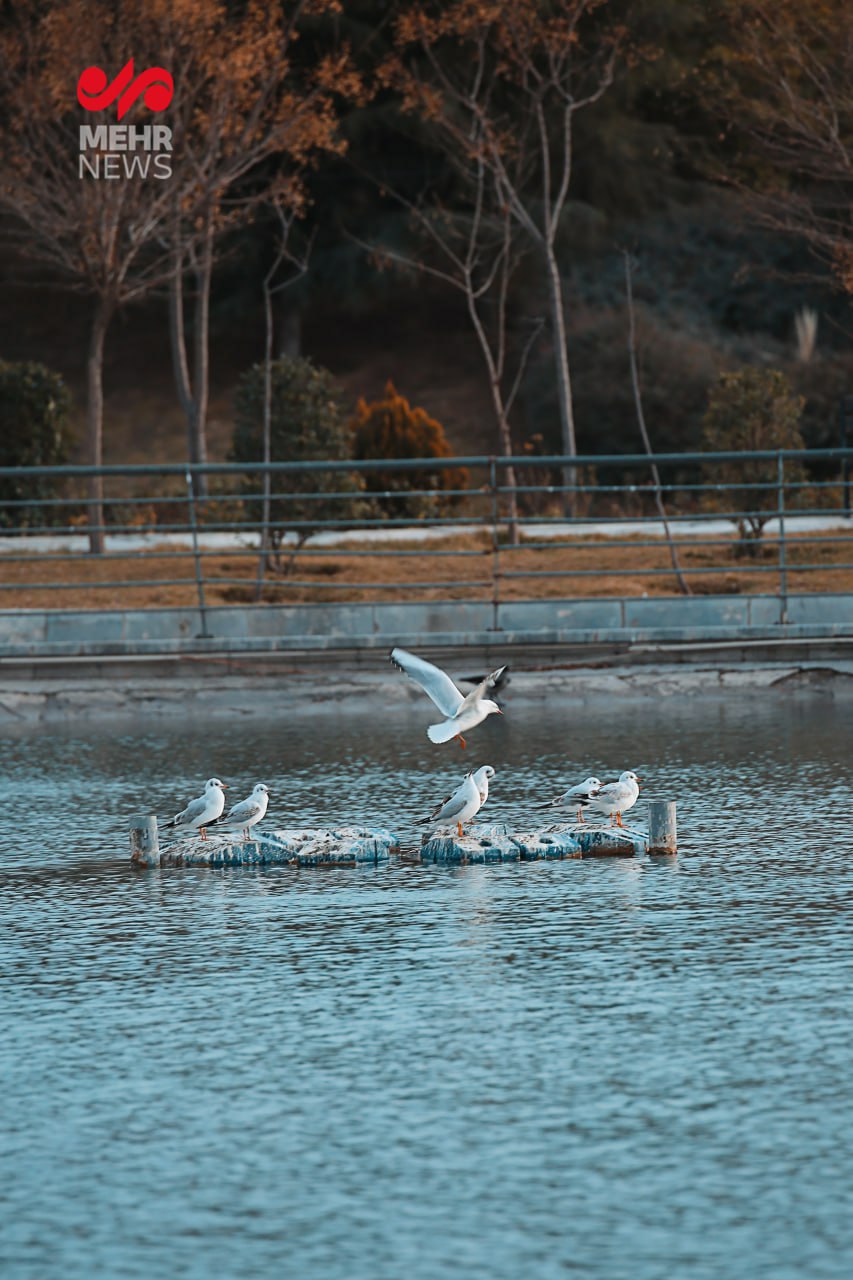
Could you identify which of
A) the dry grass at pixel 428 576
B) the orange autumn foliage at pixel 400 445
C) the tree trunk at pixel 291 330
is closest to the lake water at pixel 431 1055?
the dry grass at pixel 428 576

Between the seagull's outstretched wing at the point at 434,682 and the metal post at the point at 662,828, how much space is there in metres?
1.37

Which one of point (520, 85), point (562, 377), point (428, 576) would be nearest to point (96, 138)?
point (562, 377)

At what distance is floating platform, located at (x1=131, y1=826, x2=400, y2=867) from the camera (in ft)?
31.2

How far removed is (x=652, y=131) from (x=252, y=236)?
7.80m

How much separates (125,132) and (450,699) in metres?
16.5

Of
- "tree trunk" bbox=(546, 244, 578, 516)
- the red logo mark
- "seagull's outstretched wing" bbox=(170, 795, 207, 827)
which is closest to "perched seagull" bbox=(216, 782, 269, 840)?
"seagull's outstretched wing" bbox=(170, 795, 207, 827)

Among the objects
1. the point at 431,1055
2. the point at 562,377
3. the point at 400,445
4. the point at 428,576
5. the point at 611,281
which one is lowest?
the point at 431,1055

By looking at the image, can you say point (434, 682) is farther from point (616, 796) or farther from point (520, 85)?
point (520, 85)

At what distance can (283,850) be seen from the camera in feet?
31.6

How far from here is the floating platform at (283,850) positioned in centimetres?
952

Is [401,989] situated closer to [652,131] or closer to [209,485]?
[209,485]

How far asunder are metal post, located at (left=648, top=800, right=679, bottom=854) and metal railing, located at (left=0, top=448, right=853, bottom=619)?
647 centimetres

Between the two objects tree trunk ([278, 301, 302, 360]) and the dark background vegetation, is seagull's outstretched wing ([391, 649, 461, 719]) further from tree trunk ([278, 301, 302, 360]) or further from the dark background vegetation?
tree trunk ([278, 301, 302, 360])

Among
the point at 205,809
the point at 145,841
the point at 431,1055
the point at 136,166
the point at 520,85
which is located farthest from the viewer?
the point at 520,85
